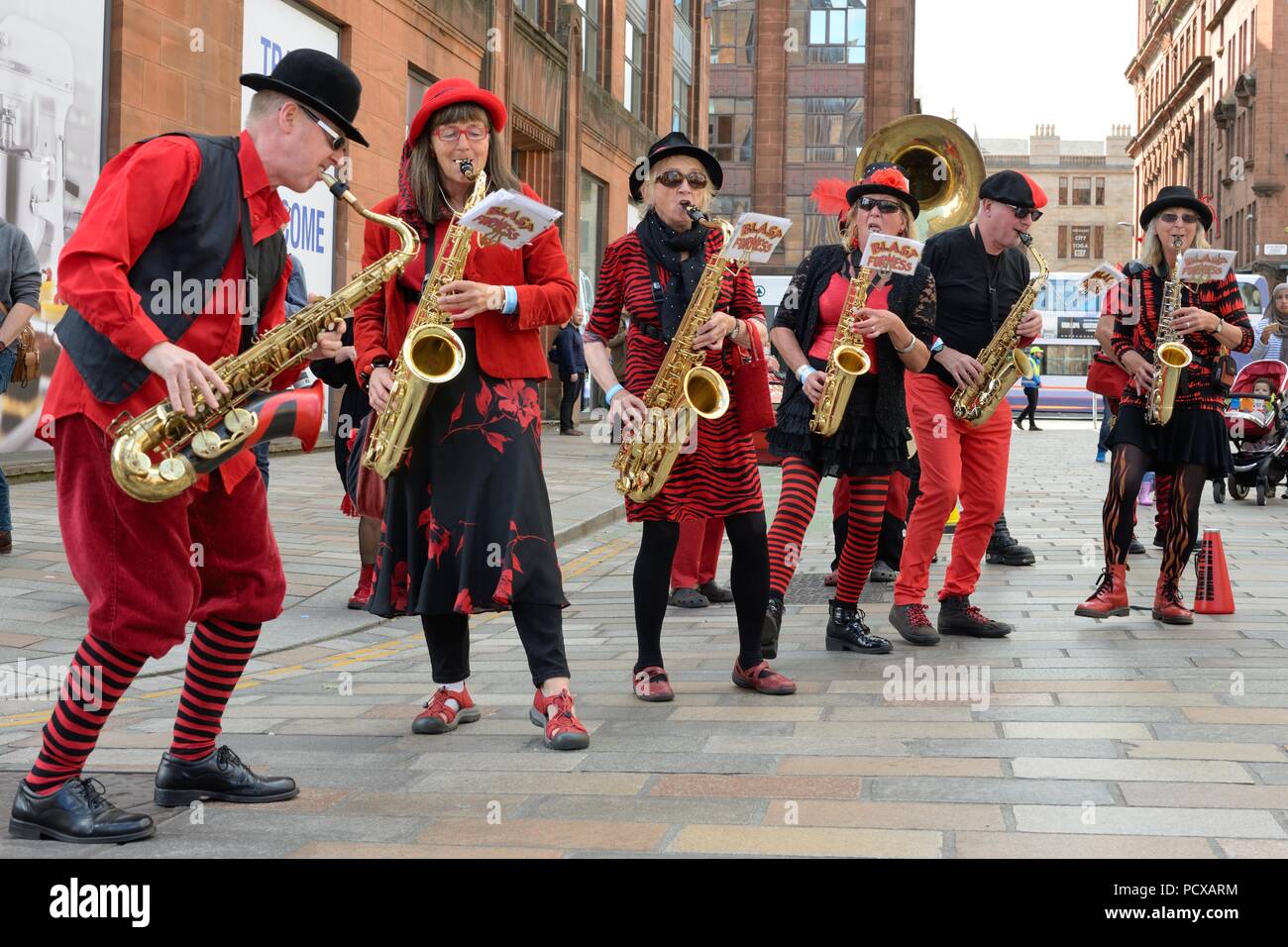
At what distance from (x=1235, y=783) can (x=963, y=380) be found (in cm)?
284

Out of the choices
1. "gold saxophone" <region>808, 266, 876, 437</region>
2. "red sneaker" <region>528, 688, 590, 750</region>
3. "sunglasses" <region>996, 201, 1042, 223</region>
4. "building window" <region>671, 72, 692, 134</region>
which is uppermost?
"building window" <region>671, 72, 692, 134</region>

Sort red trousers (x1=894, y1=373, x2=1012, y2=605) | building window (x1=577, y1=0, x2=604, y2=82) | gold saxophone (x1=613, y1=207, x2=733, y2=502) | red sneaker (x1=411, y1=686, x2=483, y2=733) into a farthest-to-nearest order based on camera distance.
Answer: building window (x1=577, y1=0, x2=604, y2=82)
red trousers (x1=894, y1=373, x2=1012, y2=605)
gold saxophone (x1=613, y1=207, x2=733, y2=502)
red sneaker (x1=411, y1=686, x2=483, y2=733)

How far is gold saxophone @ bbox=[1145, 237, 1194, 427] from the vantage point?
697cm

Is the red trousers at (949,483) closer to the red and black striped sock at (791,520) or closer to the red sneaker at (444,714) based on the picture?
the red and black striped sock at (791,520)

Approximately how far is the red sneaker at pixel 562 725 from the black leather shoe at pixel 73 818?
1322 millimetres

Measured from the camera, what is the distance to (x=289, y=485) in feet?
41.0

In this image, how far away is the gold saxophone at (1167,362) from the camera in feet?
22.9

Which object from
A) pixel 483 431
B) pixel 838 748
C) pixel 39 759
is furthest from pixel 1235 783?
pixel 39 759

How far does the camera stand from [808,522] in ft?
20.8

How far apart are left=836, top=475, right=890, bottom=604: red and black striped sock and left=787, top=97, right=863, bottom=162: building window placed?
57575mm

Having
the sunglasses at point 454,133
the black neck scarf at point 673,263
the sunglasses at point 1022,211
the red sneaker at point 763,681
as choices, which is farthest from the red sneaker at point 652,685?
the sunglasses at point 1022,211

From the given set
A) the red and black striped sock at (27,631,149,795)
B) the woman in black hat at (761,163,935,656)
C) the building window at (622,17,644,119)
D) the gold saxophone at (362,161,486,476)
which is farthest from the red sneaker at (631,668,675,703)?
the building window at (622,17,644,119)

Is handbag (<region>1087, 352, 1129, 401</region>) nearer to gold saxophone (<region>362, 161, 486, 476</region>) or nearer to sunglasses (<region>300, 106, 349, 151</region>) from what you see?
gold saxophone (<region>362, 161, 486, 476</region>)

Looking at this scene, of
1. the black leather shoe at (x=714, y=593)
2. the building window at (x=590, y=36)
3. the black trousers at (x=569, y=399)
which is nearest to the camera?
the black leather shoe at (x=714, y=593)
